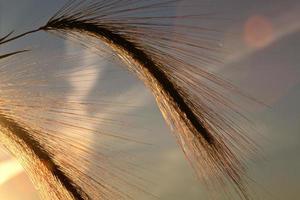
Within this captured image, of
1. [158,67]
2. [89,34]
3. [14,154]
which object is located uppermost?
[89,34]

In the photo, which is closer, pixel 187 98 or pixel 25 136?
pixel 187 98

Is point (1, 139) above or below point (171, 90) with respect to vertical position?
below

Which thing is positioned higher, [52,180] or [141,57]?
[141,57]

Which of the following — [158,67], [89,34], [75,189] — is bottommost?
[75,189]

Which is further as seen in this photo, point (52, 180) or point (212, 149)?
point (52, 180)

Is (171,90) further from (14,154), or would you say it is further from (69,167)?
(14,154)

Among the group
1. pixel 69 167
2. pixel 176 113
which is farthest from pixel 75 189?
pixel 176 113

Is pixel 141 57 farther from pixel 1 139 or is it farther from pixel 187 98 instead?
pixel 1 139

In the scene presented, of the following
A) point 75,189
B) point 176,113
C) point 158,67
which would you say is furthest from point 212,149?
point 75,189
